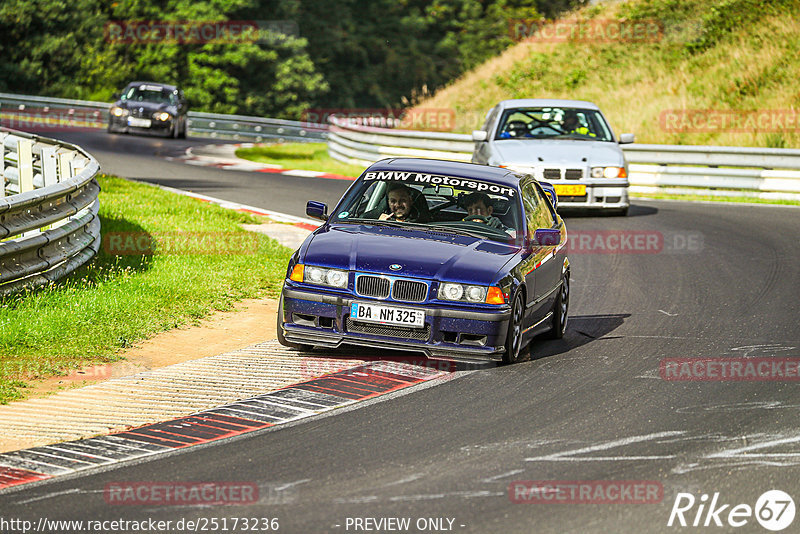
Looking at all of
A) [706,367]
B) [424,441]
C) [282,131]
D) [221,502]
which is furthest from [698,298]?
[282,131]

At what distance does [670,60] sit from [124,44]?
3401 centimetres

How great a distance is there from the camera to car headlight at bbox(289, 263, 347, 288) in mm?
8727

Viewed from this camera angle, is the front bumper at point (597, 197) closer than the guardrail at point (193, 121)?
Yes

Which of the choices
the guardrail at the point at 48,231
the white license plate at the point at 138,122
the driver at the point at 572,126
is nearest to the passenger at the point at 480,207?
the guardrail at the point at 48,231

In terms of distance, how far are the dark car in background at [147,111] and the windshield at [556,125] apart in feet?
61.3

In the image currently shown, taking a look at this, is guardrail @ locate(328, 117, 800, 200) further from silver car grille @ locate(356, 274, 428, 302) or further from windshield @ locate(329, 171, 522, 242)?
silver car grille @ locate(356, 274, 428, 302)

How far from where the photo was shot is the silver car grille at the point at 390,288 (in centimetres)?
862

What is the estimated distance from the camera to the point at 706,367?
910cm

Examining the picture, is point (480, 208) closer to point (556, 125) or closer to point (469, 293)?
point (469, 293)

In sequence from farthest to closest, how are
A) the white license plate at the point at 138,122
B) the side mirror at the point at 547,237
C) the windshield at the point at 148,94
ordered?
the windshield at the point at 148,94 → the white license plate at the point at 138,122 → the side mirror at the point at 547,237

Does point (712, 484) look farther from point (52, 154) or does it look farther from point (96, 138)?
point (96, 138)

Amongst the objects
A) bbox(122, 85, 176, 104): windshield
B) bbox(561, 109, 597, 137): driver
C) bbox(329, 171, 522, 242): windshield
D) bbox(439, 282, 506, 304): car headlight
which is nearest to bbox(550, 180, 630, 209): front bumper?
bbox(561, 109, 597, 137): driver

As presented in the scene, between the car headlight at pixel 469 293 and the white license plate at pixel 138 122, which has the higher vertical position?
the car headlight at pixel 469 293

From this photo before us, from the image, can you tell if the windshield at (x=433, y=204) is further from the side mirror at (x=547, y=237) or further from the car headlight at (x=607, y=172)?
the car headlight at (x=607, y=172)
